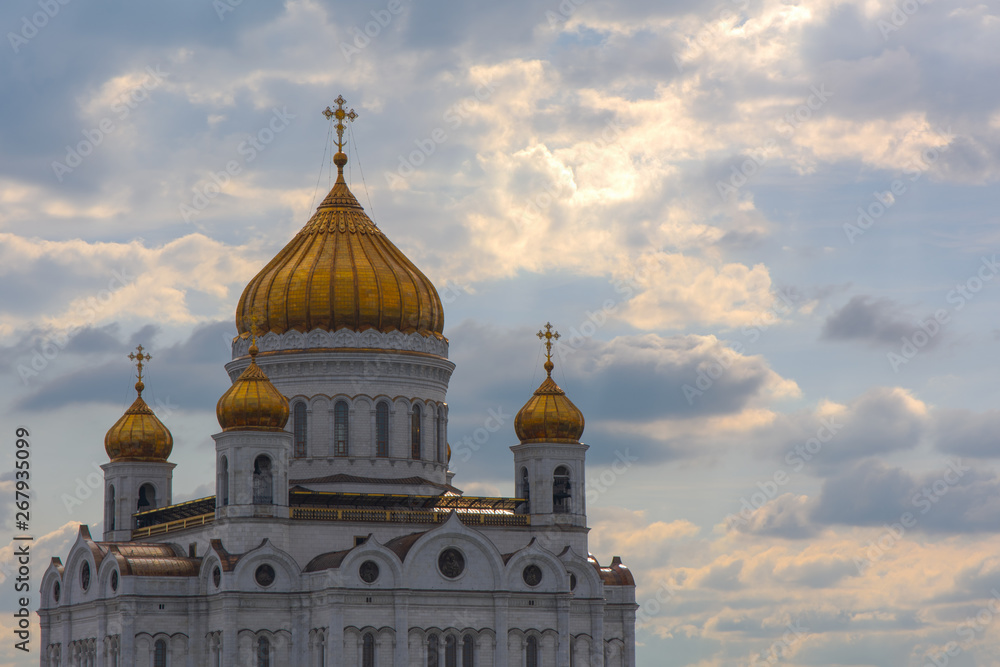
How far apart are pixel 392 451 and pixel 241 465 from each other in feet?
22.2

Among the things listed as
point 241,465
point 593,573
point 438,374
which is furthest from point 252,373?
point 593,573

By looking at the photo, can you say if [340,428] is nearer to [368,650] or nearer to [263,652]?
[263,652]

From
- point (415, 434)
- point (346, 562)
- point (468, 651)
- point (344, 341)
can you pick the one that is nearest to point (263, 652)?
point (346, 562)

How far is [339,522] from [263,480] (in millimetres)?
2781

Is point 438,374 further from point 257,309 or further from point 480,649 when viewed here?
point 480,649

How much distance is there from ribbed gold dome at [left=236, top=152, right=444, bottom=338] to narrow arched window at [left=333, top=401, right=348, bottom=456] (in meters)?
2.76

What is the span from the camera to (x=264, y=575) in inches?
2544

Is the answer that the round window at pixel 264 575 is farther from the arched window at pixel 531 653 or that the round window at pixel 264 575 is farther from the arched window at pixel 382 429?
the arched window at pixel 531 653

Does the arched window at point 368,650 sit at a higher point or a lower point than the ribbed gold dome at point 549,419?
lower

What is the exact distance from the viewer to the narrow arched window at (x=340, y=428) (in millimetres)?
70062

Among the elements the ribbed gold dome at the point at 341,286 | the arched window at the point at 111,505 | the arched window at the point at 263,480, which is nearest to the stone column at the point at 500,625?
the arched window at the point at 263,480

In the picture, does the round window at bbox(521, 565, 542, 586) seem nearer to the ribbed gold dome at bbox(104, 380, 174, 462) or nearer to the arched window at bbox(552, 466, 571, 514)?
the arched window at bbox(552, 466, 571, 514)

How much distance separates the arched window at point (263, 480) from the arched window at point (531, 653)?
30.7ft

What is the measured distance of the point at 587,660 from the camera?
6819cm
